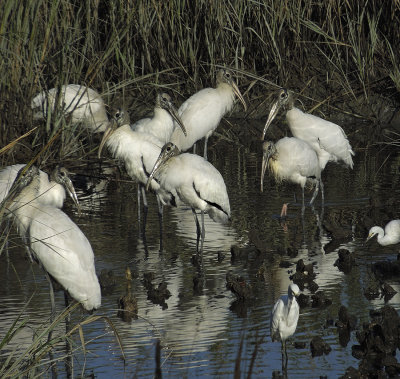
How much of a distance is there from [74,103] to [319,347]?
6.77m

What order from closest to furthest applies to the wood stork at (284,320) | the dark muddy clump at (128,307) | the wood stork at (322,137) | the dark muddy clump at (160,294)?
the wood stork at (284,320)
the dark muddy clump at (128,307)
the dark muddy clump at (160,294)
the wood stork at (322,137)

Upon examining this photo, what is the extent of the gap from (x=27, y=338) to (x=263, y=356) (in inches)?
59.0

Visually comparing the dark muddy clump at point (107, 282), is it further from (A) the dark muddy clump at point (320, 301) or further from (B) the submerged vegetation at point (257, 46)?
(B) the submerged vegetation at point (257, 46)

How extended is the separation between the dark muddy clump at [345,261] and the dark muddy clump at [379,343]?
6.21 feet

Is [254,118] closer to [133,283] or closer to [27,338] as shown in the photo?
[133,283]

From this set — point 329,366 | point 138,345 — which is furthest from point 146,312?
point 329,366

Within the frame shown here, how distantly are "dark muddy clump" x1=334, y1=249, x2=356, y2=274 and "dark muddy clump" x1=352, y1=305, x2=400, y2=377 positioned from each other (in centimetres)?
189

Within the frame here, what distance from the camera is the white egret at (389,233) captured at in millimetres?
7656

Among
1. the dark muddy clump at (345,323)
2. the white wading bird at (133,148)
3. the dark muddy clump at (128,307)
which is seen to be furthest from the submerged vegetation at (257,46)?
the dark muddy clump at (345,323)

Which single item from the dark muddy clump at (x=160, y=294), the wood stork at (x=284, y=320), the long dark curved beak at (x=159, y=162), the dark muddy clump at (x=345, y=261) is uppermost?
the long dark curved beak at (x=159, y=162)

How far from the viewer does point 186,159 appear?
829 cm

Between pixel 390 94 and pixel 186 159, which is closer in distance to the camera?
pixel 186 159

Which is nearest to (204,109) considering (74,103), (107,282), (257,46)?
(74,103)

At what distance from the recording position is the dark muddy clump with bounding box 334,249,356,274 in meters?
7.36
